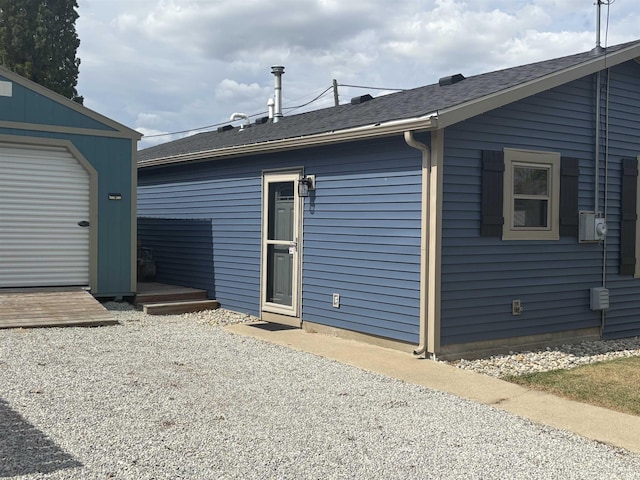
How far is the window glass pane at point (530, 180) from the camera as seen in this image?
25.7 feet

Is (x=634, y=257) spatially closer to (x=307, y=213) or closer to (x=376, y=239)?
(x=376, y=239)

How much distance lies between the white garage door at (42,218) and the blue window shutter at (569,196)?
21.9ft

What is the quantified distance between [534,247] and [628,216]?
6.33 feet

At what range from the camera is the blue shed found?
9.34 m

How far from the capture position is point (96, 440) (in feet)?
13.2

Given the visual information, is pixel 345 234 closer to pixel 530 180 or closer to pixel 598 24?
pixel 530 180

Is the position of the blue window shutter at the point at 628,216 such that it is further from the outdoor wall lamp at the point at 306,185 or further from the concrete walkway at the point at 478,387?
the outdoor wall lamp at the point at 306,185

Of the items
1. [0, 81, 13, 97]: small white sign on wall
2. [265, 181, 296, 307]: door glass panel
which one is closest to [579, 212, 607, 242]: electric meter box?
[265, 181, 296, 307]: door glass panel

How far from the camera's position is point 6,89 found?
9.19 m

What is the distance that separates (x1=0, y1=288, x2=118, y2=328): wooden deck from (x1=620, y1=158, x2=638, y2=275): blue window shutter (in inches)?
267

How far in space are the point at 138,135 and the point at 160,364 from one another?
486 cm

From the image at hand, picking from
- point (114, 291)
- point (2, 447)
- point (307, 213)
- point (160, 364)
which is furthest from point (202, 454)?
point (114, 291)

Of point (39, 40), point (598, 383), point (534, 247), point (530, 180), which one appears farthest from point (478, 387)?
point (39, 40)

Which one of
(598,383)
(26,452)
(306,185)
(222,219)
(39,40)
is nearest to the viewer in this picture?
(26,452)
